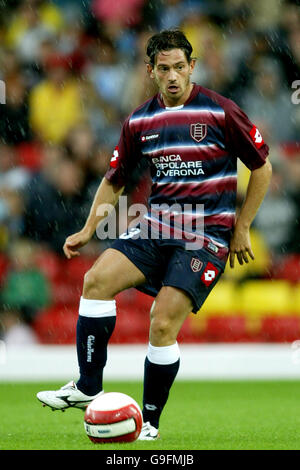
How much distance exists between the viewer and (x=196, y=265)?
208 inches

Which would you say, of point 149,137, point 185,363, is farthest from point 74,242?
point 185,363

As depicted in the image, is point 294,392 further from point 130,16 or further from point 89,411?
point 130,16

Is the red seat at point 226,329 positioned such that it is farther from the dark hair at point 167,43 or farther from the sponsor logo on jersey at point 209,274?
the dark hair at point 167,43

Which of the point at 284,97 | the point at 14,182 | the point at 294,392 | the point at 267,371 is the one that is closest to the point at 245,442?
the point at 294,392

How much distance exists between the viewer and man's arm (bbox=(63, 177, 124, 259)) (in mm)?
5590

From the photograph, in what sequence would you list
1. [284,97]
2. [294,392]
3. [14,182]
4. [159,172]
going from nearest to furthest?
[159,172] < [294,392] < [14,182] < [284,97]

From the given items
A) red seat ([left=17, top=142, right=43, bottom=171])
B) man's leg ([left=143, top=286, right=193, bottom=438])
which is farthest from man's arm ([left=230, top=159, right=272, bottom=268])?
red seat ([left=17, top=142, right=43, bottom=171])

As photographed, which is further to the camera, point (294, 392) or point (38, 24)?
point (38, 24)

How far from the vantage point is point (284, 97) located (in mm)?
11117

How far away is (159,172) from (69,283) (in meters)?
4.62

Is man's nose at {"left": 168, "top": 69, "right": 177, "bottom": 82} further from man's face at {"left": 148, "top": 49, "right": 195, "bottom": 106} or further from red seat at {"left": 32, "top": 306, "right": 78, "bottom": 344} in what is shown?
red seat at {"left": 32, "top": 306, "right": 78, "bottom": 344}

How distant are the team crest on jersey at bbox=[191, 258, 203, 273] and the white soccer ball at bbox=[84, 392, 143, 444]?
774 mm

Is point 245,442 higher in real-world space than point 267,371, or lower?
higher

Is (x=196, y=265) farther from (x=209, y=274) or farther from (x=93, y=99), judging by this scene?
(x=93, y=99)
